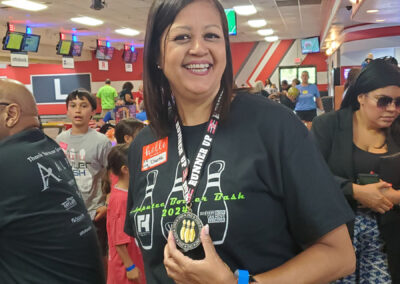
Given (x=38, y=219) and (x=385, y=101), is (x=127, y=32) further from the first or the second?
(x=38, y=219)

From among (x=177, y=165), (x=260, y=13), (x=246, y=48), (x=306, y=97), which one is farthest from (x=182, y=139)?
(x=246, y=48)

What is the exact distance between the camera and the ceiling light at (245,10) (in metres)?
10.9

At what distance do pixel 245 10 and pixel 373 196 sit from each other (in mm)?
10016

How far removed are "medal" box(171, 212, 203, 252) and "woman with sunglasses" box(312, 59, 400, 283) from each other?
135 centimetres

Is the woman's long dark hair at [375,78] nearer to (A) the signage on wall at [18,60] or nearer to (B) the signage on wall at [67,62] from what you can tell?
(A) the signage on wall at [18,60]

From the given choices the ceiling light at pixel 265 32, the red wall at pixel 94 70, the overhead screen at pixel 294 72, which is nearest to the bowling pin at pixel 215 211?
the ceiling light at pixel 265 32

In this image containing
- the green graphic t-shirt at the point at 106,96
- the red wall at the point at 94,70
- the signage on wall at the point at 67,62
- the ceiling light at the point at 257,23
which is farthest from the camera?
the red wall at the point at 94,70

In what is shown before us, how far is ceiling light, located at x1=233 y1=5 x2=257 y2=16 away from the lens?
10873mm

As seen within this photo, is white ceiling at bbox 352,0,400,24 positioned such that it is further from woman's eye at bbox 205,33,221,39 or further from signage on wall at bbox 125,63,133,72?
signage on wall at bbox 125,63,133,72

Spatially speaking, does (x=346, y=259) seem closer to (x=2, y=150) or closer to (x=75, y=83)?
(x=2, y=150)

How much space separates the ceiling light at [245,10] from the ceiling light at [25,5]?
5.05 metres

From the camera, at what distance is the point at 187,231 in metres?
1.07

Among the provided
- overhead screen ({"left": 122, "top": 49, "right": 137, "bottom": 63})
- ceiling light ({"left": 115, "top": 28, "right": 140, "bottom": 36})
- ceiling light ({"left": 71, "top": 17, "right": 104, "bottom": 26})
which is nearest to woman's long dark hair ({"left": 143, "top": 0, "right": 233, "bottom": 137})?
ceiling light ({"left": 71, "top": 17, "right": 104, "bottom": 26})

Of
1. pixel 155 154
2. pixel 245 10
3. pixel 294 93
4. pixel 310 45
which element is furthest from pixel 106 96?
pixel 155 154
